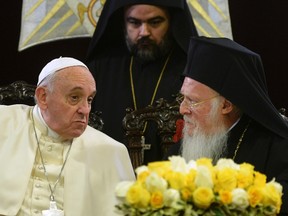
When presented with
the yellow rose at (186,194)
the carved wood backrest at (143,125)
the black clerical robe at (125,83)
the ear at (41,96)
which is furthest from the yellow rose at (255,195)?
the black clerical robe at (125,83)

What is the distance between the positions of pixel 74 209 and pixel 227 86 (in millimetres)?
1134

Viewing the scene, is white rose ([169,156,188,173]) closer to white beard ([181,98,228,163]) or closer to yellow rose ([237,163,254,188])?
yellow rose ([237,163,254,188])

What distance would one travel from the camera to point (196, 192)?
11.4ft

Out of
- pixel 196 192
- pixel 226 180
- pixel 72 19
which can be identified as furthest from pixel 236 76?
pixel 72 19

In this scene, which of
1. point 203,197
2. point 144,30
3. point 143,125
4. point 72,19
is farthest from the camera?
point 72,19

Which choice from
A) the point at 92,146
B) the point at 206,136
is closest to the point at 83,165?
the point at 92,146

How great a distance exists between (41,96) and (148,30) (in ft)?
4.64

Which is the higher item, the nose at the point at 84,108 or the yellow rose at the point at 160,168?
the nose at the point at 84,108

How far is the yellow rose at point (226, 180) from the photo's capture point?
3529mm

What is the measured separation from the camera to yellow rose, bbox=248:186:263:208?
11.6ft

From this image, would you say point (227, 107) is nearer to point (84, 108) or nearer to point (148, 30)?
point (84, 108)

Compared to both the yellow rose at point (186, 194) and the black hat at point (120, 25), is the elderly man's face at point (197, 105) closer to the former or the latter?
the black hat at point (120, 25)

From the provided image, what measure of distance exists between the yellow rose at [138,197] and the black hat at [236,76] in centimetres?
151

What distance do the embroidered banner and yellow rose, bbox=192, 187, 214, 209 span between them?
369 cm
